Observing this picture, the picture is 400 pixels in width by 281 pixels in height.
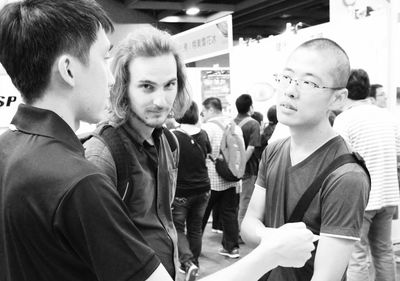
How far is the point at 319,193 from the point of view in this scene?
1271mm

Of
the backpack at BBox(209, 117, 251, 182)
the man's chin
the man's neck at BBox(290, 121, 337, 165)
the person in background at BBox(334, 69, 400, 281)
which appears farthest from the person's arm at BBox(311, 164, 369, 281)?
the backpack at BBox(209, 117, 251, 182)

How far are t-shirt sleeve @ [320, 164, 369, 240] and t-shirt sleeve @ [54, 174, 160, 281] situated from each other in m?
0.68

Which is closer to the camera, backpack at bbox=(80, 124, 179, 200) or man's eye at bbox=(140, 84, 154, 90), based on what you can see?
backpack at bbox=(80, 124, 179, 200)

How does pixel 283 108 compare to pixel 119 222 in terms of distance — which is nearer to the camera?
pixel 119 222

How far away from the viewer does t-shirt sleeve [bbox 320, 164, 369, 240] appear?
1.20 m

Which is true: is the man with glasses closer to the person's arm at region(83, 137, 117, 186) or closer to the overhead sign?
the person's arm at region(83, 137, 117, 186)

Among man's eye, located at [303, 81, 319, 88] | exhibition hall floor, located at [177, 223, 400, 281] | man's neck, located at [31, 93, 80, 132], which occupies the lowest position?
exhibition hall floor, located at [177, 223, 400, 281]

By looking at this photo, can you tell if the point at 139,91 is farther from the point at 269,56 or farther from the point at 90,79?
the point at 269,56

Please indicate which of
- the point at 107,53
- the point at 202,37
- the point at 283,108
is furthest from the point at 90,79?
the point at 202,37

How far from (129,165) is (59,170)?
551 mm

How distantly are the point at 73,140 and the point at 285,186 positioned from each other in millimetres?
838

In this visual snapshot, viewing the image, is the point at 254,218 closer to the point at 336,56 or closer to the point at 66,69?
the point at 336,56

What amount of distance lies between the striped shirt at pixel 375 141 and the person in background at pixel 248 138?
5.37ft

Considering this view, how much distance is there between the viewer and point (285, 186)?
138 centimetres
